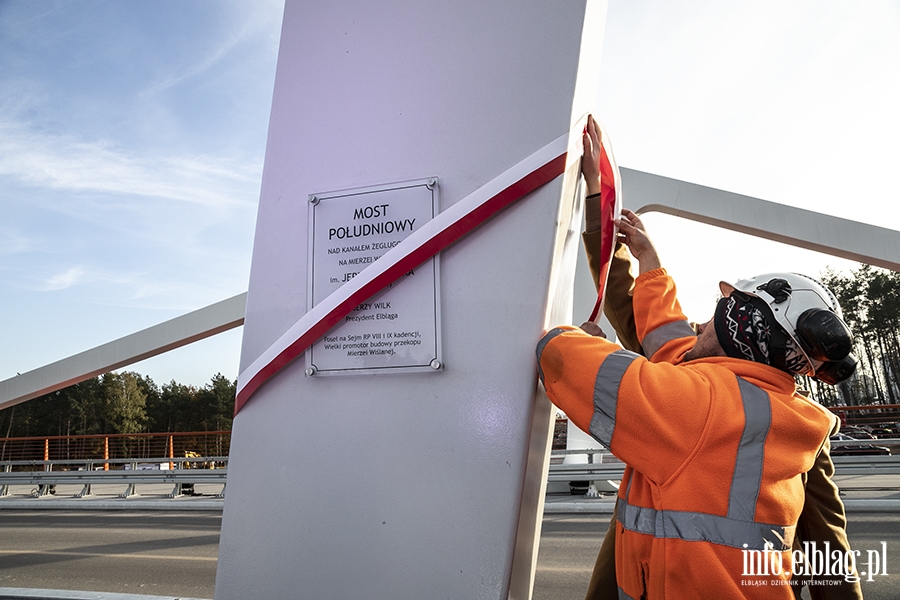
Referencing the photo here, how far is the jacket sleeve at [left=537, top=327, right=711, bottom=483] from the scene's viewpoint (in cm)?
131

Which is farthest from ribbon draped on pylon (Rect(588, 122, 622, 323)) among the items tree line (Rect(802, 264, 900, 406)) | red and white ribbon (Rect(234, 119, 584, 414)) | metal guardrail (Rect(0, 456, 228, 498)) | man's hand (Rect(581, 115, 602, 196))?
tree line (Rect(802, 264, 900, 406))

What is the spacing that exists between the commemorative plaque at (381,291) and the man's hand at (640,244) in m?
0.89

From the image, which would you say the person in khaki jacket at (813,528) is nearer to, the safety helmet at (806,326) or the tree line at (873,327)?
the safety helmet at (806,326)

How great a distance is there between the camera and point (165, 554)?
671cm

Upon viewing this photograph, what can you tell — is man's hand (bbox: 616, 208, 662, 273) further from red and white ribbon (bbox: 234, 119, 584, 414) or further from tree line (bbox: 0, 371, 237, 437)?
tree line (bbox: 0, 371, 237, 437)

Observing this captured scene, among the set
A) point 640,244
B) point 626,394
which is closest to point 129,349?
point 640,244

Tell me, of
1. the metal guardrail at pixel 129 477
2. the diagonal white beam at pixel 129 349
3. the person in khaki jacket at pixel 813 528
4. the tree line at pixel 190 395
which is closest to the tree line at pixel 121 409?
the tree line at pixel 190 395

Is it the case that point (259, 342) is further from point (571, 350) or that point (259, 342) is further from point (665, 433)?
point (665, 433)

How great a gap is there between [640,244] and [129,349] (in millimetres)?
16529

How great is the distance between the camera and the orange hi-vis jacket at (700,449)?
4.33 feet


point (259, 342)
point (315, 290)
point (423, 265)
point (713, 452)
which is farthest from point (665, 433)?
point (259, 342)

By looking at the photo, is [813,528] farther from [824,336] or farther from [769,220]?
[769,220]

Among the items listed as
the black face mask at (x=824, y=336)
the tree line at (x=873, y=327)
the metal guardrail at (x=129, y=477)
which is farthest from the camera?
the tree line at (x=873, y=327)

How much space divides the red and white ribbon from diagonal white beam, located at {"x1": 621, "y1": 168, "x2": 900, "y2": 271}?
11.2 meters
